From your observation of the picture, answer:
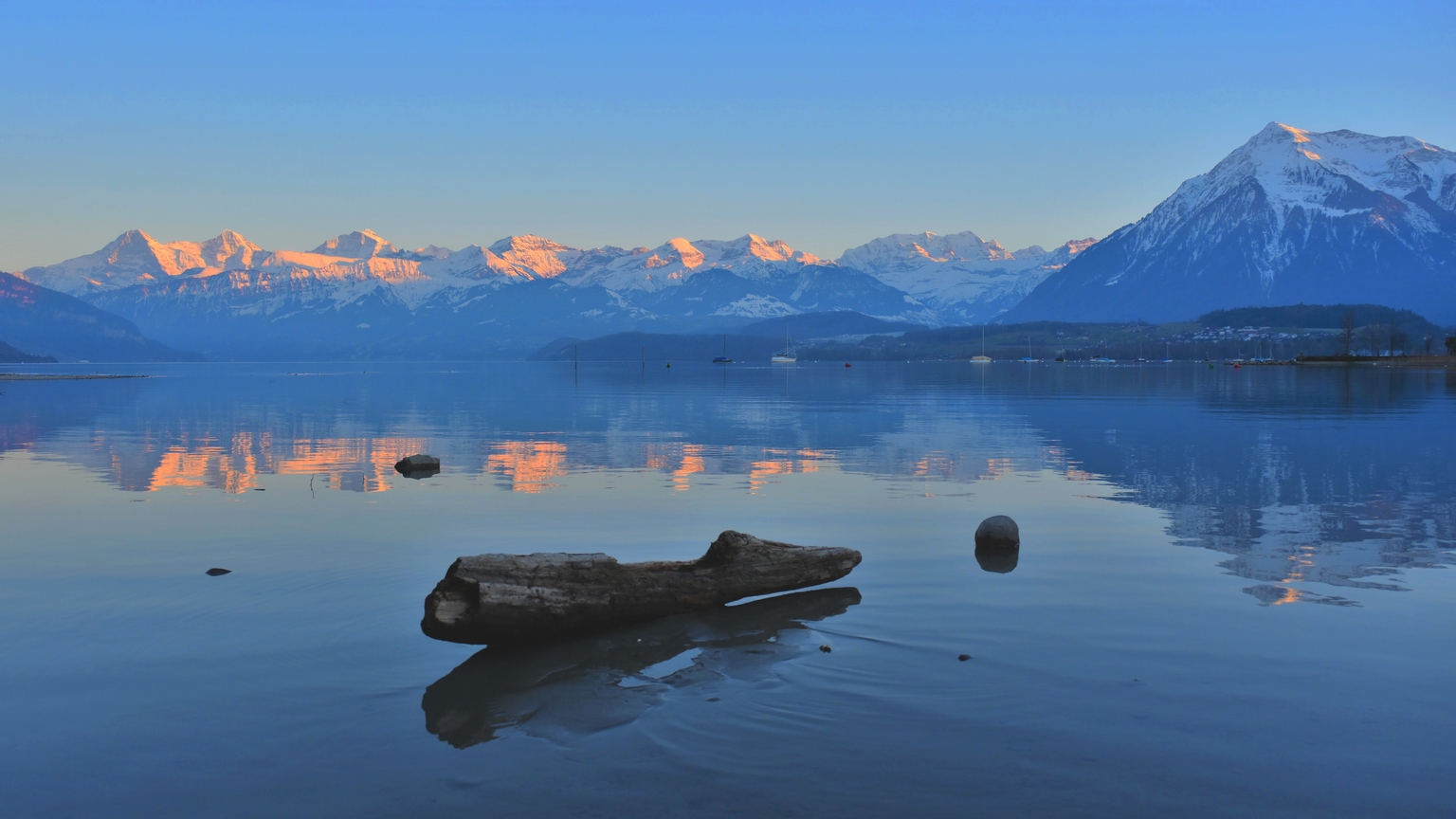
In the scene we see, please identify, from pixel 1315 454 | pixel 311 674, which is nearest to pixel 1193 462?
pixel 1315 454

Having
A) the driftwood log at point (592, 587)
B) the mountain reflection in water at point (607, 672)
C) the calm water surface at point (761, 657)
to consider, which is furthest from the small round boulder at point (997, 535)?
the mountain reflection in water at point (607, 672)

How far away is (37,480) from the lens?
4322 centimetres

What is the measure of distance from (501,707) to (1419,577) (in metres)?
20.7

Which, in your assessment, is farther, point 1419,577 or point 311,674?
point 1419,577

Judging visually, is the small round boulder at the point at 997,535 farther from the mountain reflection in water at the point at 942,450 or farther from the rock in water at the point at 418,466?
the rock in water at the point at 418,466

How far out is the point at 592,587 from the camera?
18875 mm

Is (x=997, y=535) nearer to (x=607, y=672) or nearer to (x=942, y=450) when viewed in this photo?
(x=607, y=672)

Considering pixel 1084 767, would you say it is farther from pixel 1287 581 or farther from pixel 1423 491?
pixel 1423 491

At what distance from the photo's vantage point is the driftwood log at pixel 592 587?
697 inches

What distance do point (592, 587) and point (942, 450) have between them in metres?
38.5

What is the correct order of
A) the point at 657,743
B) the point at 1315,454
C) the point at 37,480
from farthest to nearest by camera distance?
1. the point at 1315,454
2. the point at 37,480
3. the point at 657,743

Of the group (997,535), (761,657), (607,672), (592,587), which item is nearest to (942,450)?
(997,535)

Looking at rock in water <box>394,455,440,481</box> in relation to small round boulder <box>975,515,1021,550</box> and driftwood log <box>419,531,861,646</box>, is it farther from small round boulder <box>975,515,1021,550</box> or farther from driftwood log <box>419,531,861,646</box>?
driftwood log <box>419,531,861,646</box>

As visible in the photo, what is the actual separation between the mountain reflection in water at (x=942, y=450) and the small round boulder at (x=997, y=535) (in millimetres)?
1792
